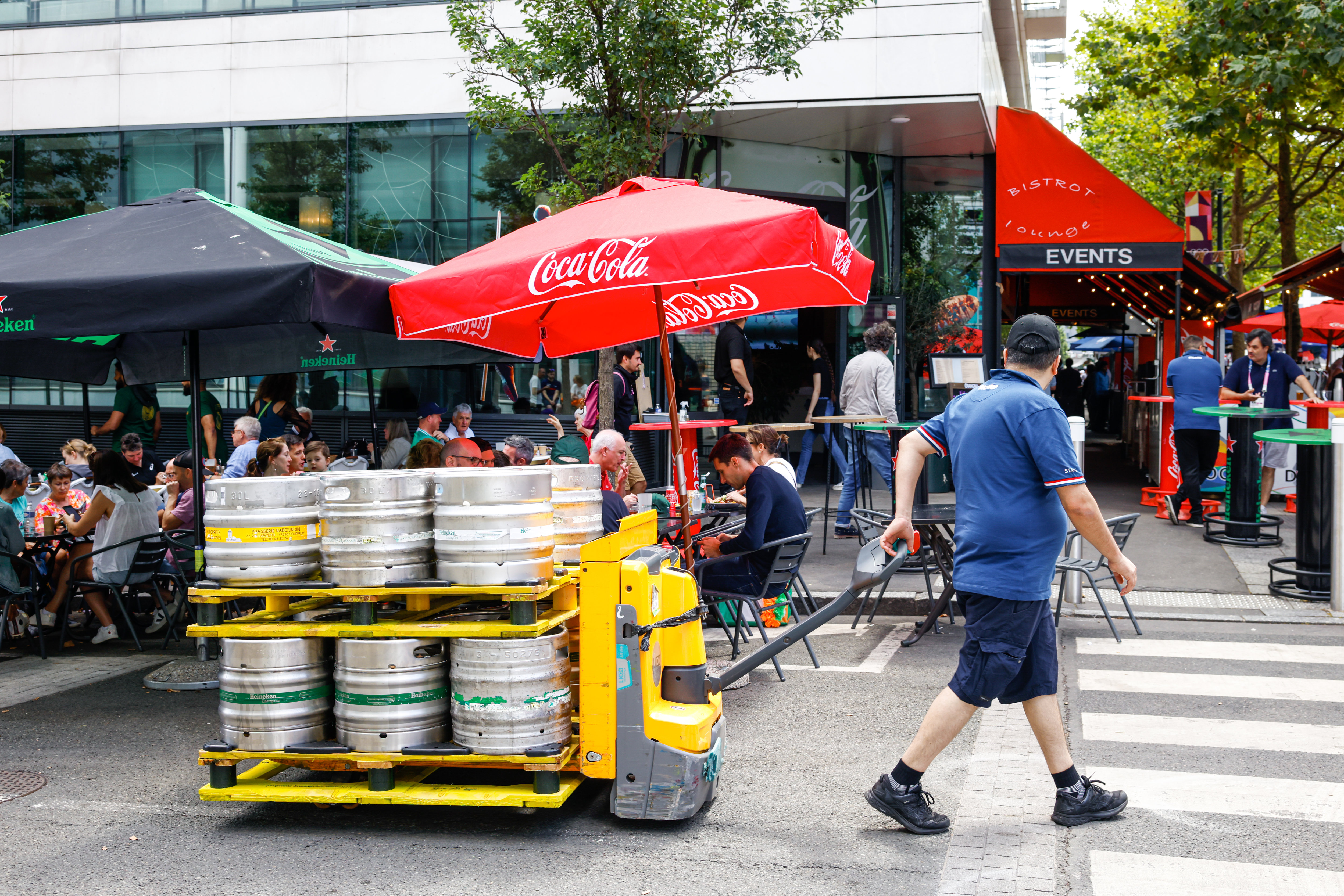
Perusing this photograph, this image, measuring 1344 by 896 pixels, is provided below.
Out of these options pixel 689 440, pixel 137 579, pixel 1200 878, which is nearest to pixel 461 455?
pixel 137 579

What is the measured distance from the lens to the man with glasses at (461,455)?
8359 mm

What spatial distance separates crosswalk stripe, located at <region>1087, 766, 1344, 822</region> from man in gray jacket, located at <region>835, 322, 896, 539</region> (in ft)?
21.3

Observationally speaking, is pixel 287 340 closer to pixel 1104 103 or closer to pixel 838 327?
pixel 838 327

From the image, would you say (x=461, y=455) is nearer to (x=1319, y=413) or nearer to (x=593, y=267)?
(x=593, y=267)

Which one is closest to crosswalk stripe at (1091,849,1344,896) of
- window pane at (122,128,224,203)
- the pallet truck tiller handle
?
the pallet truck tiller handle

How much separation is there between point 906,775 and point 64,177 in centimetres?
1750

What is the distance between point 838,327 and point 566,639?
13235 mm

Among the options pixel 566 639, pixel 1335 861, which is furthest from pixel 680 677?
pixel 1335 861

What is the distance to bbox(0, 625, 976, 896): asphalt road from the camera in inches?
156

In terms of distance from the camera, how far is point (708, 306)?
7332 millimetres

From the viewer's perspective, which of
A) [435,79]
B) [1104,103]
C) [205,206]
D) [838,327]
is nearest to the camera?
[205,206]

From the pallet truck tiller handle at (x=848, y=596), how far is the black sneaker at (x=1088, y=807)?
112 cm

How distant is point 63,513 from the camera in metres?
8.66

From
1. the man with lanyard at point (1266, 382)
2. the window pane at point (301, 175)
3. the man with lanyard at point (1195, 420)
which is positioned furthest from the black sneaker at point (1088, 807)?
Answer: the window pane at point (301, 175)
